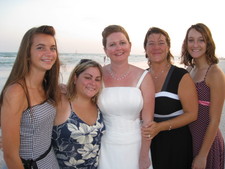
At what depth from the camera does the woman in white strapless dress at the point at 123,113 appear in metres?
3.48

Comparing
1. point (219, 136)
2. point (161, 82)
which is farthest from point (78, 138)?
point (219, 136)

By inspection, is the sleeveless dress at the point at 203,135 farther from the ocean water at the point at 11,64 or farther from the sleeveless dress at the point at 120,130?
the ocean water at the point at 11,64

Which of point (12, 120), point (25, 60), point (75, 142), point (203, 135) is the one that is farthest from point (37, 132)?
point (203, 135)

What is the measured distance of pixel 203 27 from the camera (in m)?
3.86

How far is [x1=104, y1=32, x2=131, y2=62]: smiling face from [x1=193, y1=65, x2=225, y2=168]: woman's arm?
1359mm

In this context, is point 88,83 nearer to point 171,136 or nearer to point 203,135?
point 171,136

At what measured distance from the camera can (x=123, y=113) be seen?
3.55 metres

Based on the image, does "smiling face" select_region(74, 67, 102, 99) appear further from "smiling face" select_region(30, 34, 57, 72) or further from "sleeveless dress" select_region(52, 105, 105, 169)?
"smiling face" select_region(30, 34, 57, 72)

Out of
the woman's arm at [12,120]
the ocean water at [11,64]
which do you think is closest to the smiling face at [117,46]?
the ocean water at [11,64]

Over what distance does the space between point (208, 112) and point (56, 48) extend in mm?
2468

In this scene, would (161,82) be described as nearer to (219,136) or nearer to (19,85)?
(219,136)

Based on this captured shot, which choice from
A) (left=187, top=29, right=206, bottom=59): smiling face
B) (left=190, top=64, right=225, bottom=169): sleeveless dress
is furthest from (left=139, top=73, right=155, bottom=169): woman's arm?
(left=187, top=29, right=206, bottom=59): smiling face

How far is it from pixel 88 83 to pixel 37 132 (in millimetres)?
947

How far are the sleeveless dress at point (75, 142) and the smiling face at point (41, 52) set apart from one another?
0.73 m
